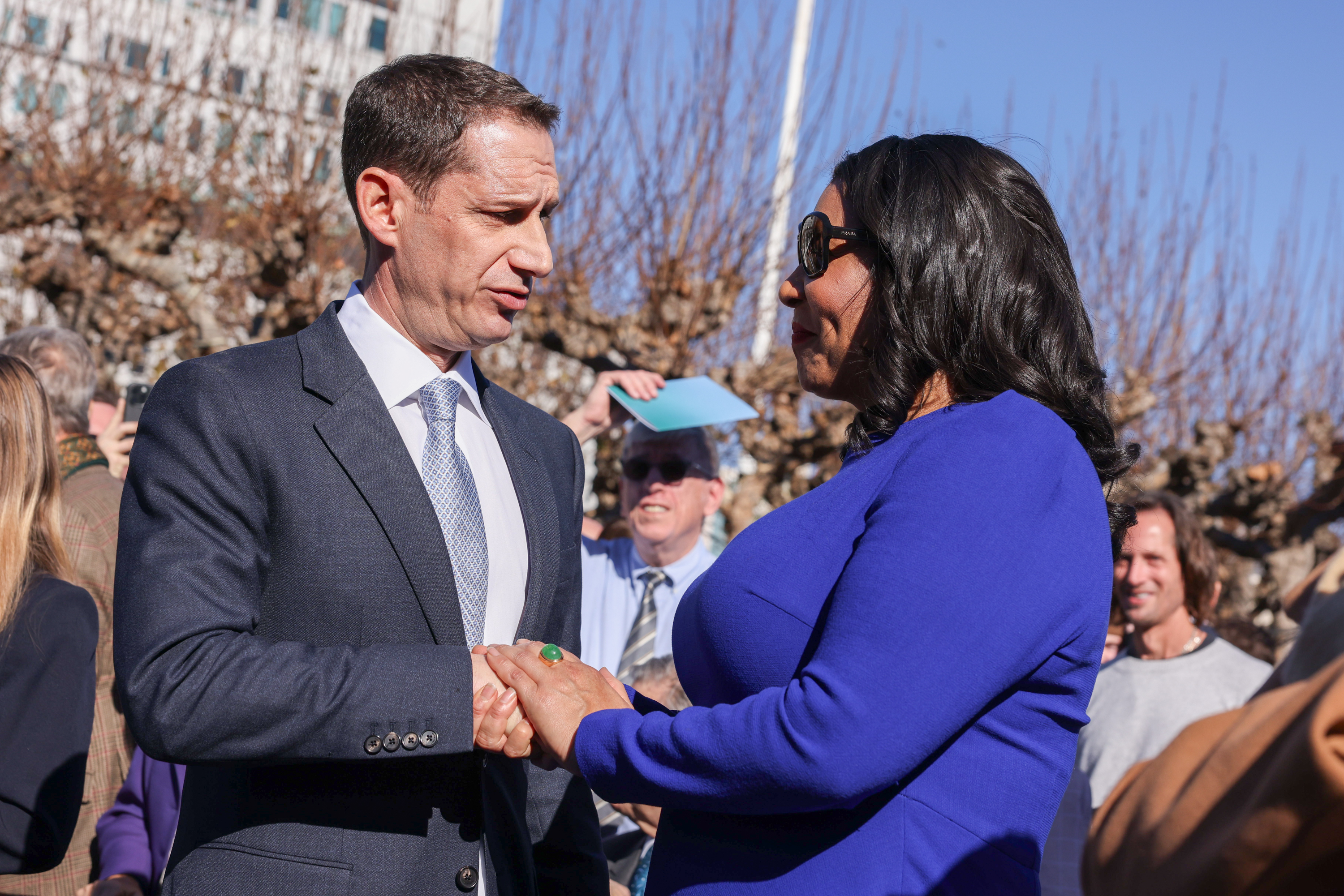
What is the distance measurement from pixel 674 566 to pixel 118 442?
110 inches

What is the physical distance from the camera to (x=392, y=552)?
1.78 metres

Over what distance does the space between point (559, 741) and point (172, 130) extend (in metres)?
9.66

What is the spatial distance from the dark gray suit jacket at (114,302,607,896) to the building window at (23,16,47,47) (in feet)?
30.7

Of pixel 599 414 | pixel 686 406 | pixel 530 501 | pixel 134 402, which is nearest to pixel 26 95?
pixel 134 402

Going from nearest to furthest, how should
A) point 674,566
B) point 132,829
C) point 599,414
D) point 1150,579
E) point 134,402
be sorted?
point 132,829, point 1150,579, point 599,414, point 674,566, point 134,402

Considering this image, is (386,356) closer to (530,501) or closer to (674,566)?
(530,501)

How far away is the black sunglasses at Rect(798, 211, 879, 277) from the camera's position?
1799mm

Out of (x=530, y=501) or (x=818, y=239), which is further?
(x=530, y=501)

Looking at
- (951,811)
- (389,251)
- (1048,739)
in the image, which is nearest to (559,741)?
(951,811)

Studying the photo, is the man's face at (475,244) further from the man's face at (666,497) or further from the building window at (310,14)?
the building window at (310,14)

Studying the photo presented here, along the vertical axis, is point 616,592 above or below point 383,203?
below

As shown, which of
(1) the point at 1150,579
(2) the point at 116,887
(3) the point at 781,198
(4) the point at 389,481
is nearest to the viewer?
(4) the point at 389,481

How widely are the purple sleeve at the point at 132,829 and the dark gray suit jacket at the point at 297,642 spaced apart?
1.38m

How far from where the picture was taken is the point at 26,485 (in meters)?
2.58
